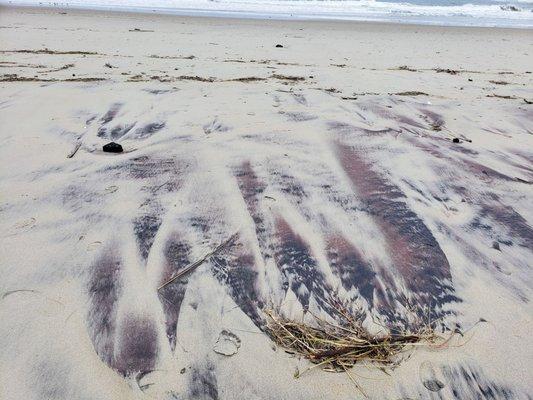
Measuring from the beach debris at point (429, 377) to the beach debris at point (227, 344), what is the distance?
62 cm

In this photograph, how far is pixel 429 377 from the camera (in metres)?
1.32

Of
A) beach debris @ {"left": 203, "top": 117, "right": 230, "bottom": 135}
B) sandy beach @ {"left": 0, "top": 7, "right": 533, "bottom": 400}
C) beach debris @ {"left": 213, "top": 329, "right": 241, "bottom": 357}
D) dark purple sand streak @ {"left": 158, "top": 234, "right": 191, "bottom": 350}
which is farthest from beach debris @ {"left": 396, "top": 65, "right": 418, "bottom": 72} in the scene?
beach debris @ {"left": 213, "top": 329, "right": 241, "bottom": 357}

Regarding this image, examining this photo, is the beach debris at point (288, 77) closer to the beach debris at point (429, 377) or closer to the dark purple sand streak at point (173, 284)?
the dark purple sand streak at point (173, 284)

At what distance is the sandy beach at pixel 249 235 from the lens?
1.33 m

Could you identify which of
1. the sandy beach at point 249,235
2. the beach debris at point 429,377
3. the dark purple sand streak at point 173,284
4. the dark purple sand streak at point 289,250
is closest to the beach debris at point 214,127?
the sandy beach at point 249,235

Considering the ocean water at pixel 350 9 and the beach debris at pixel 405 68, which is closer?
the beach debris at pixel 405 68

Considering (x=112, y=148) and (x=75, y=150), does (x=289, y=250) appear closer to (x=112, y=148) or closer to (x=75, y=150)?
(x=112, y=148)

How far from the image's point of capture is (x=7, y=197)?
7.04 feet

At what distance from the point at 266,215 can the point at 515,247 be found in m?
1.22

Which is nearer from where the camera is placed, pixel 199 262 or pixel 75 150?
pixel 199 262

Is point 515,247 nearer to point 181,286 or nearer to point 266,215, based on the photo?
point 266,215

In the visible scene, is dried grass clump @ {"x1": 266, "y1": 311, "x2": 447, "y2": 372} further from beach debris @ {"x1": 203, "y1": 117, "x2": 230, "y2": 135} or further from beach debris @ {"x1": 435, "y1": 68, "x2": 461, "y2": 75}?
beach debris @ {"x1": 435, "y1": 68, "x2": 461, "y2": 75}

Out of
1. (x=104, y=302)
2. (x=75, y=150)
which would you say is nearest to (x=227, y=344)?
(x=104, y=302)

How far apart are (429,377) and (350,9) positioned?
2185 centimetres
